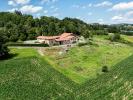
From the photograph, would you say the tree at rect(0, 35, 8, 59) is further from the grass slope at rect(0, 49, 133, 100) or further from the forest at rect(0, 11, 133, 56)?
the forest at rect(0, 11, 133, 56)

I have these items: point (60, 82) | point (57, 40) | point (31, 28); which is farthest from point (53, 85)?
point (31, 28)

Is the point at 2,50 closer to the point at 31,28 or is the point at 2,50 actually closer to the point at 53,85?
the point at 53,85

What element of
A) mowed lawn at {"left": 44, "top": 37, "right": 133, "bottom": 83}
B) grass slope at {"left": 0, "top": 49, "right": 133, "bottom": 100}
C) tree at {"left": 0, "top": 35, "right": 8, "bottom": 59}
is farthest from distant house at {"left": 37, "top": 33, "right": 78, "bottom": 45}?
grass slope at {"left": 0, "top": 49, "right": 133, "bottom": 100}

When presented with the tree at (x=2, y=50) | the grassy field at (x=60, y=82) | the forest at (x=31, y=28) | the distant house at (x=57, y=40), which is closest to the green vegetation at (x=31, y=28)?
the forest at (x=31, y=28)

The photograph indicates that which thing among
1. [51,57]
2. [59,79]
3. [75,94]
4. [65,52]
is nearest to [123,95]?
[75,94]

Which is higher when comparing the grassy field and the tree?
the tree

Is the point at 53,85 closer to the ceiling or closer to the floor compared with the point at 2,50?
closer to the floor

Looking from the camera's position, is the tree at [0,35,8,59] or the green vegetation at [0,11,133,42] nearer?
the tree at [0,35,8,59]
